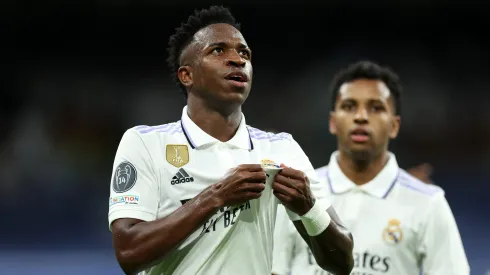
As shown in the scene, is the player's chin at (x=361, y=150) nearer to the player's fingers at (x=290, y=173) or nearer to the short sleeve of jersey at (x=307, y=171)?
the short sleeve of jersey at (x=307, y=171)

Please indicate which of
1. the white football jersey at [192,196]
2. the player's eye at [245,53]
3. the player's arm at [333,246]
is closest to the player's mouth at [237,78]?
the player's eye at [245,53]

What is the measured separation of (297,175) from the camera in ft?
7.61

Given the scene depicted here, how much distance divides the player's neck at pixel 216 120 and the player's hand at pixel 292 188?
37 centimetres

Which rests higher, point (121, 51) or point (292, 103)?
point (121, 51)

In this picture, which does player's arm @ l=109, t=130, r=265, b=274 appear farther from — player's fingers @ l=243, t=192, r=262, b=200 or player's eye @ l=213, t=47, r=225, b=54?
player's eye @ l=213, t=47, r=225, b=54

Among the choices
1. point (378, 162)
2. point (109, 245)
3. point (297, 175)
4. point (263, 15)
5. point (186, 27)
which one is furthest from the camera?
point (263, 15)

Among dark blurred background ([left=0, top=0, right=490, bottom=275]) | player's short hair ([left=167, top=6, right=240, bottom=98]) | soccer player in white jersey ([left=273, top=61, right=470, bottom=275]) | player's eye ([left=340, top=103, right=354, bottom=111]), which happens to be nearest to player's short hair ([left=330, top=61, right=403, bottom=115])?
soccer player in white jersey ([left=273, top=61, right=470, bottom=275])

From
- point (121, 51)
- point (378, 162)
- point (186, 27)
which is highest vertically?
point (121, 51)

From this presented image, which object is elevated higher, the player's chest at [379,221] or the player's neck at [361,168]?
the player's neck at [361,168]

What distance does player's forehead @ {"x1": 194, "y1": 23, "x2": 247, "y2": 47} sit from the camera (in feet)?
8.63

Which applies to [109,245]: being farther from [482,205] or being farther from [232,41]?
[232,41]

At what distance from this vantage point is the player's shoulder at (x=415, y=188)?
12.7 ft

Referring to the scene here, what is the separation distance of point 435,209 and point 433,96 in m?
7.26

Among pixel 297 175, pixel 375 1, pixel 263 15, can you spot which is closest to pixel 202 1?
pixel 263 15
